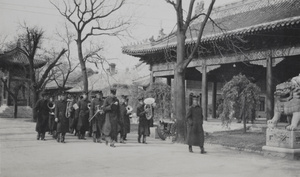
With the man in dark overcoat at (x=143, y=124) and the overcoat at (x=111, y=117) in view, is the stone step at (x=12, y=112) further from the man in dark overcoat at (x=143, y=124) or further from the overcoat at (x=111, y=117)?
the overcoat at (x=111, y=117)

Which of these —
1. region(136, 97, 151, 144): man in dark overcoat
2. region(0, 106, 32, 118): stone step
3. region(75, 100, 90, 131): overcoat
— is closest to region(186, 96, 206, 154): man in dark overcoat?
region(136, 97, 151, 144): man in dark overcoat

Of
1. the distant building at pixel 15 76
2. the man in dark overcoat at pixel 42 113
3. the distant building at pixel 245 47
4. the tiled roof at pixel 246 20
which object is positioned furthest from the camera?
the distant building at pixel 15 76

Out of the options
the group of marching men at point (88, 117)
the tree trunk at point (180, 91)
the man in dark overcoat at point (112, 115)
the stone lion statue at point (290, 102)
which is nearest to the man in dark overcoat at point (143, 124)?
the group of marching men at point (88, 117)

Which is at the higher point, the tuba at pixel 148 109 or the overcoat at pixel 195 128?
the tuba at pixel 148 109

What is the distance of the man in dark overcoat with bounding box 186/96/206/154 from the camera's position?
9.40 m

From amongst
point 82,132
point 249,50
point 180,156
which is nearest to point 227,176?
point 180,156

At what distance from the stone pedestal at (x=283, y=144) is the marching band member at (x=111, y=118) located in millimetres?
4260

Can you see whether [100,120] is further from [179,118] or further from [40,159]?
[40,159]

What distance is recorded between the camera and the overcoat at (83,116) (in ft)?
41.7

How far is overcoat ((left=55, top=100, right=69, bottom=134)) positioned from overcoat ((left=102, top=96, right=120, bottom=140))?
5.73 ft

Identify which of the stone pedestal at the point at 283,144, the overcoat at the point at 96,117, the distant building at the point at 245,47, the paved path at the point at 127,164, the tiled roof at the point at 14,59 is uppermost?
the tiled roof at the point at 14,59

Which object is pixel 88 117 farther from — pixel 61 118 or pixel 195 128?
pixel 195 128

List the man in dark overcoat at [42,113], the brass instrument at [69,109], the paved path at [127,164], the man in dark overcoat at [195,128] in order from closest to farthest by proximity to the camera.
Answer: the paved path at [127,164], the man in dark overcoat at [195,128], the brass instrument at [69,109], the man in dark overcoat at [42,113]

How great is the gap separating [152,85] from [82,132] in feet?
28.0
